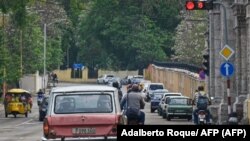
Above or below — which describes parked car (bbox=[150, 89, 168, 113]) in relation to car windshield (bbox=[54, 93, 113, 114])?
below

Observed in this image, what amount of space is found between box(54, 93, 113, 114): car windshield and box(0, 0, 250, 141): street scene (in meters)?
0.02

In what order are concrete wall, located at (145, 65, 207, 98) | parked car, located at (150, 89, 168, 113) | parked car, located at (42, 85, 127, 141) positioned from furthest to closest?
concrete wall, located at (145, 65, 207, 98) < parked car, located at (150, 89, 168, 113) < parked car, located at (42, 85, 127, 141)

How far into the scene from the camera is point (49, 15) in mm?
121000

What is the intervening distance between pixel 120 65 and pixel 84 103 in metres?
105

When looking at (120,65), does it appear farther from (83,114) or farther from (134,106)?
(83,114)

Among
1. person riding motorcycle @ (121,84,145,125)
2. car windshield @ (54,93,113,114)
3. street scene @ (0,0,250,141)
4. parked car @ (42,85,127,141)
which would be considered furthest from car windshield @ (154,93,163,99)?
car windshield @ (54,93,113,114)

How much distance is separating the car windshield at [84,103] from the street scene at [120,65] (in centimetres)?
2

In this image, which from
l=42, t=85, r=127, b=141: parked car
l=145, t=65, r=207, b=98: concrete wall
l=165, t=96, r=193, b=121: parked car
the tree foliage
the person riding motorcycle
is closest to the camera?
l=42, t=85, r=127, b=141: parked car

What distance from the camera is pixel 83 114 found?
73.0 feet

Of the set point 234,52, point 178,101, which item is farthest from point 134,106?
point 178,101

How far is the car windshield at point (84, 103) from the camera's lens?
22.5 metres

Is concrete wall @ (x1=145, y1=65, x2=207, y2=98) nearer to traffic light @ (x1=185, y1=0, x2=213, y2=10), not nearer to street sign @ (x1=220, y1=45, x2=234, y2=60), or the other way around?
street sign @ (x1=220, y1=45, x2=234, y2=60)

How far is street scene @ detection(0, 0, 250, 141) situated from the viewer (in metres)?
22.7

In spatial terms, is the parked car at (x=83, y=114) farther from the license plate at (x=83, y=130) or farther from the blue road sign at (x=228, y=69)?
the blue road sign at (x=228, y=69)
